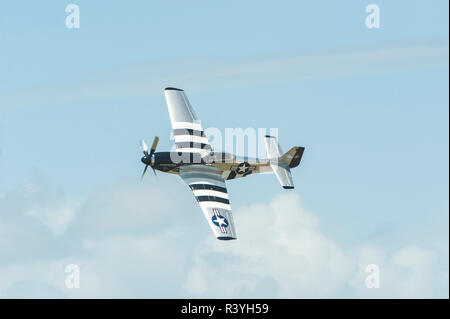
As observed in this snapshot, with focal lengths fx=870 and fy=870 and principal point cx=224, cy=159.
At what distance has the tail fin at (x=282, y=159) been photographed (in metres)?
75.3

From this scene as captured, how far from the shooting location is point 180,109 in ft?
265

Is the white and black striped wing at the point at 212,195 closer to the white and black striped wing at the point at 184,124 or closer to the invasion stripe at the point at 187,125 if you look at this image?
the white and black striped wing at the point at 184,124

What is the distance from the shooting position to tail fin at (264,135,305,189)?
7531cm

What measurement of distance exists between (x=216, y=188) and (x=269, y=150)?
810 cm

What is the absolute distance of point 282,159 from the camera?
7712cm

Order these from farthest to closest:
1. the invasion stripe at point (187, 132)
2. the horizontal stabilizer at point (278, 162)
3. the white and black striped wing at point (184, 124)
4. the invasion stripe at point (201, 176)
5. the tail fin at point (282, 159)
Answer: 1. the invasion stripe at point (187, 132)
2. the white and black striped wing at point (184, 124)
3. the tail fin at point (282, 159)
4. the horizontal stabilizer at point (278, 162)
5. the invasion stripe at point (201, 176)

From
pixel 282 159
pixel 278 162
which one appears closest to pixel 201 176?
pixel 278 162

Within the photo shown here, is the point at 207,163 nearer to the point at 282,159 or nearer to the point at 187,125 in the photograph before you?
the point at 187,125

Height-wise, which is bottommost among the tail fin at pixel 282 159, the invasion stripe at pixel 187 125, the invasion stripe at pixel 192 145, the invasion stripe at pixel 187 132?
the tail fin at pixel 282 159

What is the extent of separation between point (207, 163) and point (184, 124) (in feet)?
21.5

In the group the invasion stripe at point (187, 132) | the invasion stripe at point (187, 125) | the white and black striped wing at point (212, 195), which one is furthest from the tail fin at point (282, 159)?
the invasion stripe at point (187, 125)
